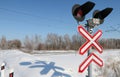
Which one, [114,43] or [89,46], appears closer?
[89,46]

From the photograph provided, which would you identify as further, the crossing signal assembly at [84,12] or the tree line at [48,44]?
the tree line at [48,44]

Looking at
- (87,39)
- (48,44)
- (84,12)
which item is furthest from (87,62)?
(48,44)

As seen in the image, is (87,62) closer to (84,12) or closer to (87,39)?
(87,39)

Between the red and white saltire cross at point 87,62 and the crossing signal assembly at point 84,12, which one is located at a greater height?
the crossing signal assembly at point 84,12

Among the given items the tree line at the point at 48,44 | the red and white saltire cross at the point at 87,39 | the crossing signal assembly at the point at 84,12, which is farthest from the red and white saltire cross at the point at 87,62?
the tree line at the point at 48,44

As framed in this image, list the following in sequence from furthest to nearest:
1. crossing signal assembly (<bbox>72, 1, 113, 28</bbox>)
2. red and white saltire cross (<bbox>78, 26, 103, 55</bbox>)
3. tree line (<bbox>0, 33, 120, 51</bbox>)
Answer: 1. tree line (<bbox>0, 33, 120, 51</bbox>)
2. crossing signal assembly (<bbox>72, 1, 113, 28</bbox>)
3. red and white saltire cross (<bbox>78, 26, 103, 55</bbox>)

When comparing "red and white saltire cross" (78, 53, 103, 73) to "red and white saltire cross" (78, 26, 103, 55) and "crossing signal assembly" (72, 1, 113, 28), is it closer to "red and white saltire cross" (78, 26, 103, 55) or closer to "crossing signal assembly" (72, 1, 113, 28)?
"red and white saltire cross" (78, 26, 103, 55)

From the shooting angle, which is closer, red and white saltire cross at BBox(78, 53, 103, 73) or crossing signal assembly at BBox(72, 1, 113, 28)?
red and white saltire cross at BBox(78, 53, 103, 73)

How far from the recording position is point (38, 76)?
23.6ft

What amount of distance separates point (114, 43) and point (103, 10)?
375 feet

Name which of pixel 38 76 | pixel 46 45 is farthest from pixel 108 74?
pixel 46 45

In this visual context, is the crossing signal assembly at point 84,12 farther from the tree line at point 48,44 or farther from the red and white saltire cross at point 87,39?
the tree line at point 48,44

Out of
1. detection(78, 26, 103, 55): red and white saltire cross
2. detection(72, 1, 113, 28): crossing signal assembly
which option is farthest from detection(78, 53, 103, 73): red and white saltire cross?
detection(72, 1, 113, 28): crossing signal assembly

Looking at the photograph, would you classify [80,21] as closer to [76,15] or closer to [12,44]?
[76,15]
